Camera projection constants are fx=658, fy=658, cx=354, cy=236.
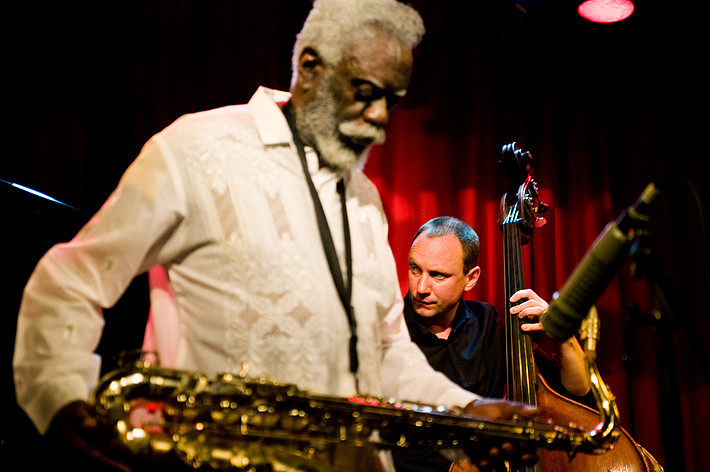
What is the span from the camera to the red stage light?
4637mm

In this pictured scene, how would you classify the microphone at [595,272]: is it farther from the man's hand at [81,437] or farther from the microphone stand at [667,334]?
the man's hand at [81,437]

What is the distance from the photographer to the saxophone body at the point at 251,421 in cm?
155

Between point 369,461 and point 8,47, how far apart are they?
356 centimetres

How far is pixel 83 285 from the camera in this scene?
5.29ft

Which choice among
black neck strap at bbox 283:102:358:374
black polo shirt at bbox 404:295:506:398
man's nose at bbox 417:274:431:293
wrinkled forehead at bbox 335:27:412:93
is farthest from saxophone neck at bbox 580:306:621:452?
man's nose at bbox 417:274:431:293

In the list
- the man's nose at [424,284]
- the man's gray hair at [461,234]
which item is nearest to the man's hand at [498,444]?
the man's nose at [424,284]

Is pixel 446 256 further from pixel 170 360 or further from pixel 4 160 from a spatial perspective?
pixel 4 160

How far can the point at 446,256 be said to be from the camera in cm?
398

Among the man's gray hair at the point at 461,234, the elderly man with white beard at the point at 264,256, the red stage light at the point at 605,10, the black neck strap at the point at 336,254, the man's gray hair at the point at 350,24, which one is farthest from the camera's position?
the red stage light at the point at 605,10

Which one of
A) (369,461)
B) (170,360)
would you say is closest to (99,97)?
(170,360)

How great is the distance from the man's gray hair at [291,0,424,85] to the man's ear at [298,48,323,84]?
0.06 feet

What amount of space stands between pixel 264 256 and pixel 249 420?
436 millimetres

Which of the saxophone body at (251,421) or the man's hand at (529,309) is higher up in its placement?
the man's hand at (529,309)

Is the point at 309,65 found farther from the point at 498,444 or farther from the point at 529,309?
the point at 529,309
